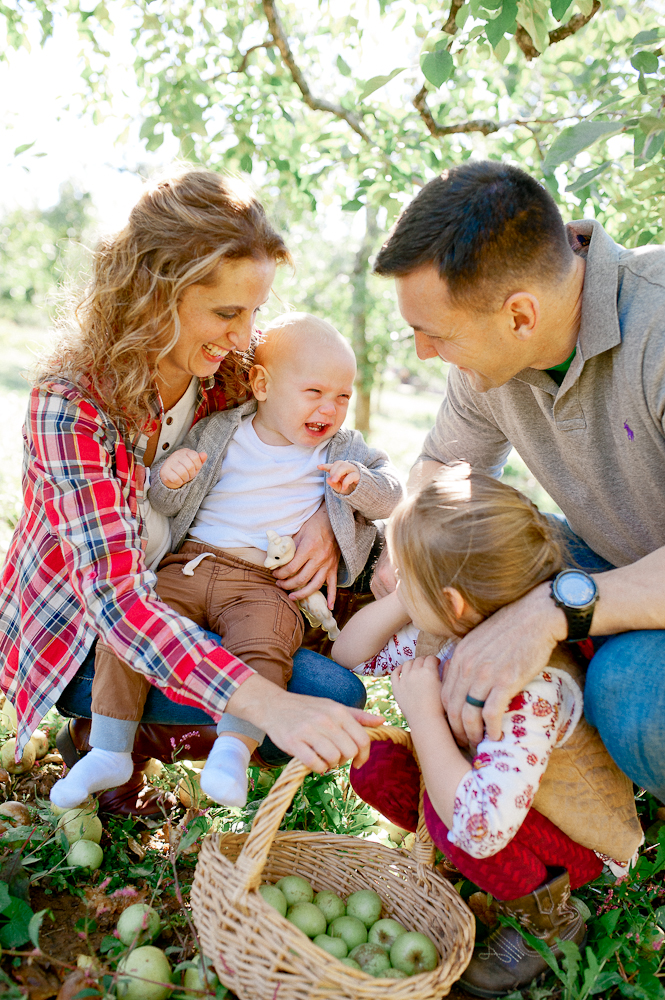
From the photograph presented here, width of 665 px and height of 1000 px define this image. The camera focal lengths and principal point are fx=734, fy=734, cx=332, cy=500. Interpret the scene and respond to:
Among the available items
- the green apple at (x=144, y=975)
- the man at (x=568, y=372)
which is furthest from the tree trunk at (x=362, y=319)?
the green apple at (x=144, y=975)

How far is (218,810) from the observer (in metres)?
2.25

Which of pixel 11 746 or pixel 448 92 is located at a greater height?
pixel 448 92

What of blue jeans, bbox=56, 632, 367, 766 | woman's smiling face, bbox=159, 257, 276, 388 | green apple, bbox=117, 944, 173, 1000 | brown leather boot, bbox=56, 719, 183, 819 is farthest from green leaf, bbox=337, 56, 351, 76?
Result: green apple, bbox=117, 944, 173, 1000

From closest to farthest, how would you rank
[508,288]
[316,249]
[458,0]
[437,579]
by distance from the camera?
[437,579]
[508,288]
[458,0]
[316,249]

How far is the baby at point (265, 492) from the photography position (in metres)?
2.21

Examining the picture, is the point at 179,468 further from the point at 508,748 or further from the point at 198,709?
the point at 508,748

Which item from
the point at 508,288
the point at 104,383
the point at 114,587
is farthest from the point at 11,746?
the point at 508,288

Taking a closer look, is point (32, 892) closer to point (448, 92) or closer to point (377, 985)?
point (377, 985)

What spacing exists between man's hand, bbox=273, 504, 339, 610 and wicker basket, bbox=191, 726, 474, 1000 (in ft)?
2.18

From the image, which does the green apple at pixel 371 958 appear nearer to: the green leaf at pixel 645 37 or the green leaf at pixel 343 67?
the green leaf at pixel 645 37

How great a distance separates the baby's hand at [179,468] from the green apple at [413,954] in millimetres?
1352

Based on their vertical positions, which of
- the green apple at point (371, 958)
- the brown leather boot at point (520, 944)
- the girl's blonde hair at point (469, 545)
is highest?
the girl's blonde hair at point (469, 545)

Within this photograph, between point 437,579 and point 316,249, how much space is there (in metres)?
10.2

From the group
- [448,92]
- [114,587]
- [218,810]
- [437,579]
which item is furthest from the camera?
[448,92]
